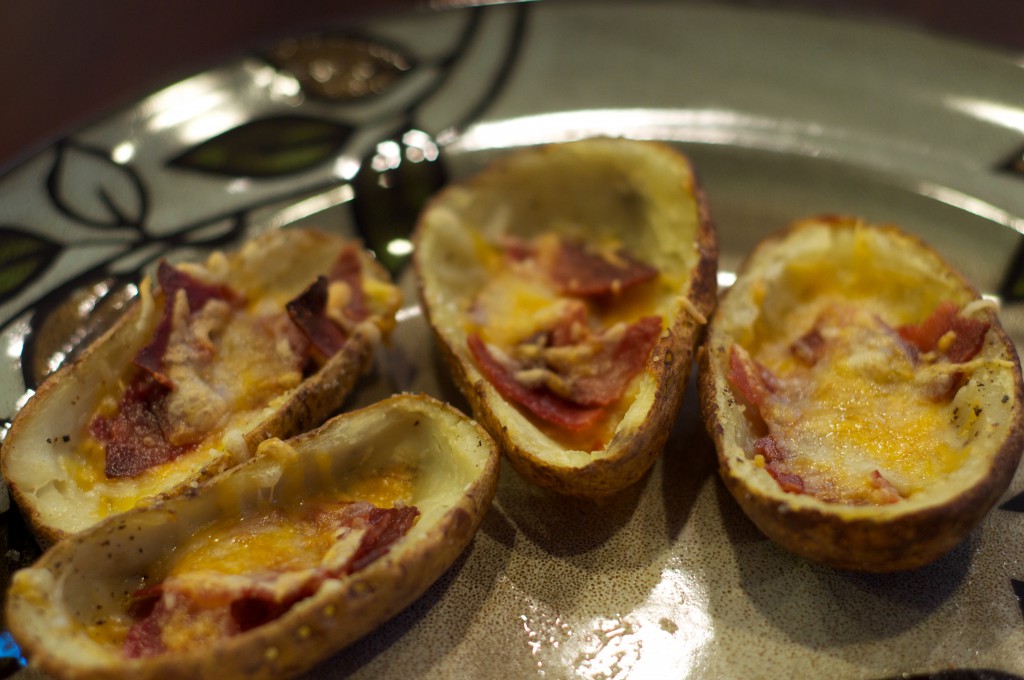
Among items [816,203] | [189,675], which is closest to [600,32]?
[816,203]

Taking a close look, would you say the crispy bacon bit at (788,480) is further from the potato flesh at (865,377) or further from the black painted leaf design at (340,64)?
the black painted leaf design at (340,64)

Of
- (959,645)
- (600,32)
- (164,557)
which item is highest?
(600,32)

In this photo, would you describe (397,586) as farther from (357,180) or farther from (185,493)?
(357,180)

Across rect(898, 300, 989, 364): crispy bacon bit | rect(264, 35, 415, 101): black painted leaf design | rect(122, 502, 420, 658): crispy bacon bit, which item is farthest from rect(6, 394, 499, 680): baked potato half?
rect(264, 35, 415, 101): black painted leaf design

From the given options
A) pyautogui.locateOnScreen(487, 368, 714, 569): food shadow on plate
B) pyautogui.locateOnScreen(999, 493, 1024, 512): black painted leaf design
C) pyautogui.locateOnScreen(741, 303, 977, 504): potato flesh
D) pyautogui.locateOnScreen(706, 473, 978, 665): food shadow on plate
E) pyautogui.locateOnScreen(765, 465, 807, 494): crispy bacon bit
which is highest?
pyautogui.locateOnScreen(741, 303, 977, 504): potato flesh

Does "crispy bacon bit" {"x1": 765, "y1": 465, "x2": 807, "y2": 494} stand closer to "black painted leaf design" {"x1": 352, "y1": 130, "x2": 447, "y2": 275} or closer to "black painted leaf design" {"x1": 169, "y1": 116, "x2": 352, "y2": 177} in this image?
"black painted leaf design" {"x1": 352, "y1": 130, "x2": 447, "y2": 275}
